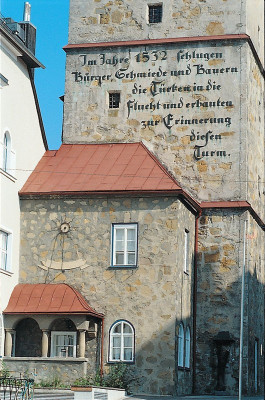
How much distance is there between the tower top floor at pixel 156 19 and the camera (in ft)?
126

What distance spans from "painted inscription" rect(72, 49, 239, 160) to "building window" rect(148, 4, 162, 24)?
138cm

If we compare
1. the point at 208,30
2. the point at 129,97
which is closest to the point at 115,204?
the point at 129,97

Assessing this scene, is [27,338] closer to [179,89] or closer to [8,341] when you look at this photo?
[8,341]

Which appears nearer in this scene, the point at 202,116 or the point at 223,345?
the point at 223,345

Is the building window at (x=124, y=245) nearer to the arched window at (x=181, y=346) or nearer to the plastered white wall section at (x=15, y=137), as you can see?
the arched window at (x=181, y=346)

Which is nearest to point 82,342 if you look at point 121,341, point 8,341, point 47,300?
point 121,341

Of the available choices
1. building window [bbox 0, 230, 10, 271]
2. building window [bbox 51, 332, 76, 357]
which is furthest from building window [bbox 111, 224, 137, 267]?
building window [bbox 0, 230, 10, 271]

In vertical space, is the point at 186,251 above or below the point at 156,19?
below

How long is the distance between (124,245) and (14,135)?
213 inches

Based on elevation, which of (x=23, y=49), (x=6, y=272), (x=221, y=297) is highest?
(x=23, y=49)

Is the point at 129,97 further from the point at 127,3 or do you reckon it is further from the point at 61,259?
the point at 61,259

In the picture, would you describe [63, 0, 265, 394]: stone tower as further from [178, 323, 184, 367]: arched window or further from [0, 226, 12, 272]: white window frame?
[0, 226, 12, 272]: white window frame

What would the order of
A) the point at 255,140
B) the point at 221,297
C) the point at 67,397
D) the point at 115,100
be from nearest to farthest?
the point at 67,397 < the point at 221,297 < the point at 115,100 < the point at 255,140

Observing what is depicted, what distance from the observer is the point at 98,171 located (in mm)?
36219
